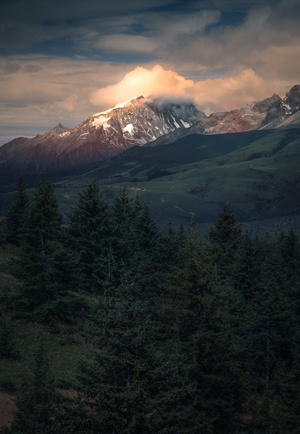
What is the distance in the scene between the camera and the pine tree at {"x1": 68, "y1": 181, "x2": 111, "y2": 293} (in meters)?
40.8

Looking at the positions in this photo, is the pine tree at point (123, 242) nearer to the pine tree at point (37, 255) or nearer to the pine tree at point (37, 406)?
the pine tree at point (37, 255)

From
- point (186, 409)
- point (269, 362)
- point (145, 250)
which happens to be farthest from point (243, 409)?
point (145, 250)

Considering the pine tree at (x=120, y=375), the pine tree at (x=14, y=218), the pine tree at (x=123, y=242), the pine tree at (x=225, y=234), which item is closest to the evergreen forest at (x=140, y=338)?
the pine tree at (x=120, y=375)

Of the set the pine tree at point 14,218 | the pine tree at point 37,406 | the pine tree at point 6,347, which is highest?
the pine tree at point 14,218

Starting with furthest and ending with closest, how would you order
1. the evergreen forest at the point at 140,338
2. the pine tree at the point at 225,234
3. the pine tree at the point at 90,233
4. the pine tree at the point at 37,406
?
the pine tree at the point at 225,234, the pine tree at the point at 90,233, the evergreen forest at the point at 140,338, the pine tree at the point at 37,406

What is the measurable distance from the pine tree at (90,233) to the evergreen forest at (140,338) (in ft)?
0.44

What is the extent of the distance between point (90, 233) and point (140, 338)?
29.0 m

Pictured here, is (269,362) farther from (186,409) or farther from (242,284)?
(186,409)

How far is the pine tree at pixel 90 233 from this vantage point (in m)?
→ 40.8

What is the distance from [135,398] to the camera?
1391 centimetres

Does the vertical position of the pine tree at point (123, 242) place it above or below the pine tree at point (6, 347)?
above

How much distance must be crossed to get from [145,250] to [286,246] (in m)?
23.2

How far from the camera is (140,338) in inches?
560

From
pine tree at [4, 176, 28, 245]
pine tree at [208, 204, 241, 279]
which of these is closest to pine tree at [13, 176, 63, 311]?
pine tree at [4, 176, 28, 245]
